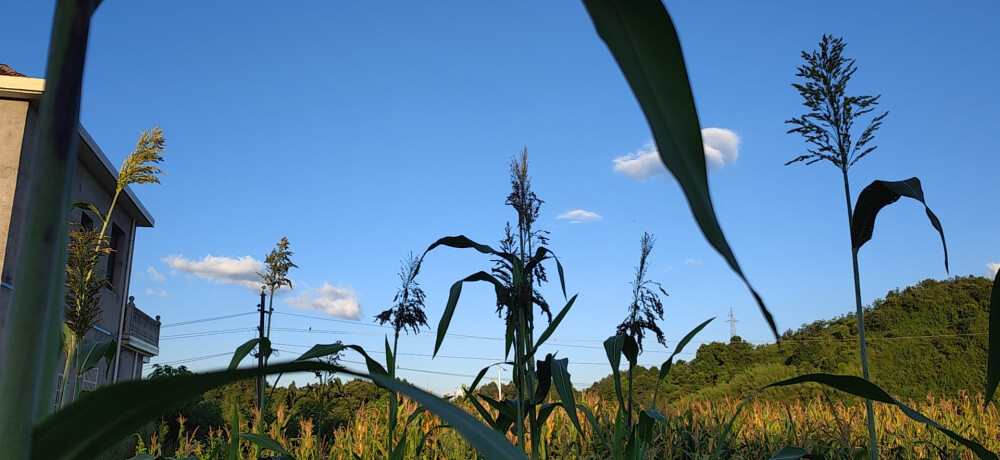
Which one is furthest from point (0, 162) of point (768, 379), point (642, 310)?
point (768, 379)

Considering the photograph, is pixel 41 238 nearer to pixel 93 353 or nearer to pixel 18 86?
pixel 93 353

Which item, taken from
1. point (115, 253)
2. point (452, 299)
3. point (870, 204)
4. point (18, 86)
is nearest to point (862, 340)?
point (870, 204)

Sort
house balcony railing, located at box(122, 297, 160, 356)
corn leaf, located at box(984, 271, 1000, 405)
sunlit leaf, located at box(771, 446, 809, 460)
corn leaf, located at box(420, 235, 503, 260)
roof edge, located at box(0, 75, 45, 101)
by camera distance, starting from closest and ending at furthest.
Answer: corn leaf, located at box(984, 271, 1000, 405) → sunlit leaf, located at box(771, 446, 809, 460) → corn leaf, located at box(420, 235, 503, 260) → roof edge, located at box(0, 75, 45, 101) → house balcony railing, located at box(122, 297, 160, 356)

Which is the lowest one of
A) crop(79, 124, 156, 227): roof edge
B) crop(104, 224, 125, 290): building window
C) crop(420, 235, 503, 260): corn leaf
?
→ crop(420, 235, 503, 260): corn leaf

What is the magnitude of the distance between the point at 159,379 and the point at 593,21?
0.31 meters

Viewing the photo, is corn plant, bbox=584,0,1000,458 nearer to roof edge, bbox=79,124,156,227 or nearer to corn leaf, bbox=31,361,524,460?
corn leaf, bbox=31,361,524,460

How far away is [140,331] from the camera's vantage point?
1588 cm

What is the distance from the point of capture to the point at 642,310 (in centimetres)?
231

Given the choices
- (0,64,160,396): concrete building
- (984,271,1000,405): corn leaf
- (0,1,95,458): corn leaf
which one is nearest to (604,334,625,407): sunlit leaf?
(984,271,1000,405): corn leaf

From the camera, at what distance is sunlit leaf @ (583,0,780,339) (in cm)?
26

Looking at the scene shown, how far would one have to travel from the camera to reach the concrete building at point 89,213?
798 centimetres

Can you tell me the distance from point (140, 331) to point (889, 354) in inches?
638

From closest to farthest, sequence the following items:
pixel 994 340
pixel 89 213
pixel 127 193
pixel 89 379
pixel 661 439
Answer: pixel 994 340, pixel 661 439, pixel 89 379, pixel 89 213, pixel 127 193

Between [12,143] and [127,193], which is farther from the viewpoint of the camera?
[127,193]
